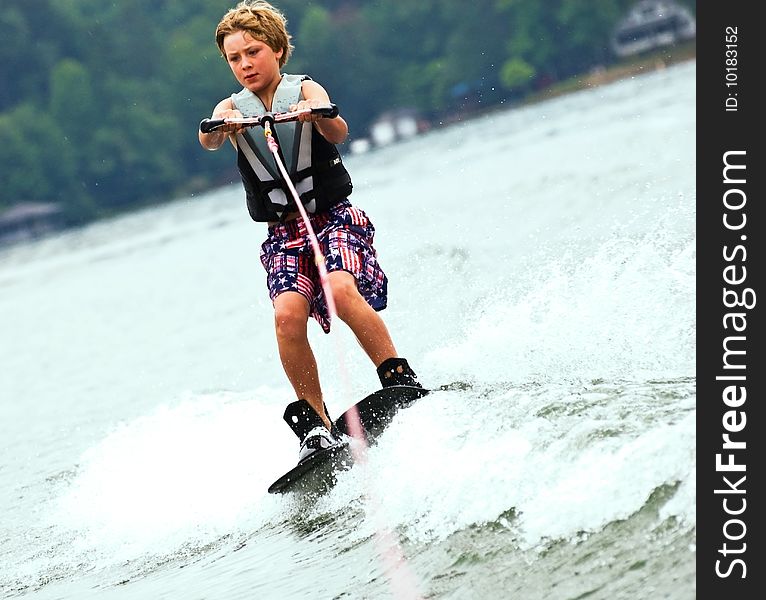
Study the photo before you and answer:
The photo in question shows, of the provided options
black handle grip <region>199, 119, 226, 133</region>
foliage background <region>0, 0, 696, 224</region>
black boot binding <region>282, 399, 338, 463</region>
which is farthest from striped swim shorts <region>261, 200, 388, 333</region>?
foliage background <region>0, 0, 696, 224</region>

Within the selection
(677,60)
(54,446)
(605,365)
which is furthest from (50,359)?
(677,60)

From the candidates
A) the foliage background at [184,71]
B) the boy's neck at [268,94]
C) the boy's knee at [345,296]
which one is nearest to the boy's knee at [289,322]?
the boy's knee at [345,296]

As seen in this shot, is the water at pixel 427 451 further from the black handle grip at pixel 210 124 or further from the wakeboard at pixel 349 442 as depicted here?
the black handle grip at pixel 210 124

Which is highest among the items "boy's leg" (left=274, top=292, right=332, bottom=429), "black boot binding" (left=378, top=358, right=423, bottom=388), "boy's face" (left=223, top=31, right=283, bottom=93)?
"boy's face" (left=223, top=31, right=283, bottom=93)

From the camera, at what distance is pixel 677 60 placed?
2970 inches

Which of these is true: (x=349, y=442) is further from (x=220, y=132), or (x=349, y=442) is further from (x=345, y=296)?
(x=220, y=132)

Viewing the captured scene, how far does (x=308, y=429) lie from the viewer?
5.74 meters

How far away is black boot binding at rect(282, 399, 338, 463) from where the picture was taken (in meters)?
5.68

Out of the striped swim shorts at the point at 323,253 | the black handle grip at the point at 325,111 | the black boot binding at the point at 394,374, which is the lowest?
the black boot binding at the point at 394,374

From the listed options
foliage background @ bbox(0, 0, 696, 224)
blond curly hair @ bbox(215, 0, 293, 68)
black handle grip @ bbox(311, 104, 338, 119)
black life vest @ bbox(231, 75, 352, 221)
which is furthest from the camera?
foliage background @ bbox(0, 0, 696, 224)

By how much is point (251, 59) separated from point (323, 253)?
821 mm

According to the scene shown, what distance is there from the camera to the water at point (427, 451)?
4332 millimetres

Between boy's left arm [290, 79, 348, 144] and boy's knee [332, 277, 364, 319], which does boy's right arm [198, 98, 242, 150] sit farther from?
boy's knee [332, 277, 364, 319]
